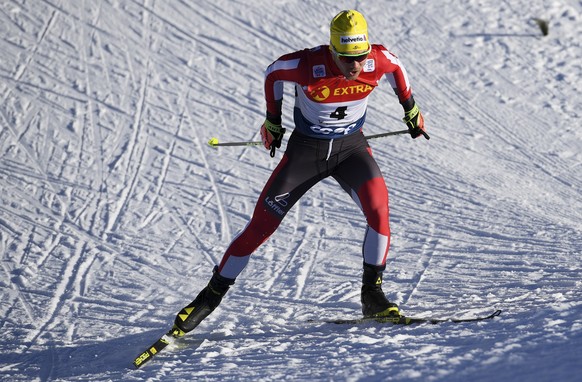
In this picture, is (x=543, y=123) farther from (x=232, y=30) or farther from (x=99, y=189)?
(x=99, y=189)

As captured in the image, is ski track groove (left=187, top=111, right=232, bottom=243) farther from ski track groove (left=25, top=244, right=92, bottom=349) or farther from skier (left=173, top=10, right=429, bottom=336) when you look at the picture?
skier (left=173, top=10, right=429, bottom=336)

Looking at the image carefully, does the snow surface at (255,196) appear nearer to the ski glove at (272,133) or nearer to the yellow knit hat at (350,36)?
the ski glove at (272,133)

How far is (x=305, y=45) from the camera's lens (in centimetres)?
1054

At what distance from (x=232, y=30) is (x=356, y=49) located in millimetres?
6114

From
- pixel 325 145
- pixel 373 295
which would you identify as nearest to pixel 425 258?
pixel 373 295

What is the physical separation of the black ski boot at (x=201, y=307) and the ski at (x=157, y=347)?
0.7 inches

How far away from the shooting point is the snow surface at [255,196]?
514 centimetres

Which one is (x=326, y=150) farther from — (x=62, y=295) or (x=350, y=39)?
(x=62, y=295)

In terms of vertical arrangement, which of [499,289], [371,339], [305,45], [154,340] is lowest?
[154,340]

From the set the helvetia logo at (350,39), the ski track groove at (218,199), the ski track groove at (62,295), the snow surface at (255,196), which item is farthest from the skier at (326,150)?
the ski track groove at (218,199)

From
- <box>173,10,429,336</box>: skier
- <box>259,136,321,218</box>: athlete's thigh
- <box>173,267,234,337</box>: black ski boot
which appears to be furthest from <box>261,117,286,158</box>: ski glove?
<box>173,267,234,337</box>: black ski boot

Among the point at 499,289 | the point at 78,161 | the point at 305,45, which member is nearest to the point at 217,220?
the point at 78,161

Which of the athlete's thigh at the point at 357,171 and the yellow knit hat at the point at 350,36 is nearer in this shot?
the yellow knit hat at the point at 350,36

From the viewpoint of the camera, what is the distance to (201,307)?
5.62 metres
